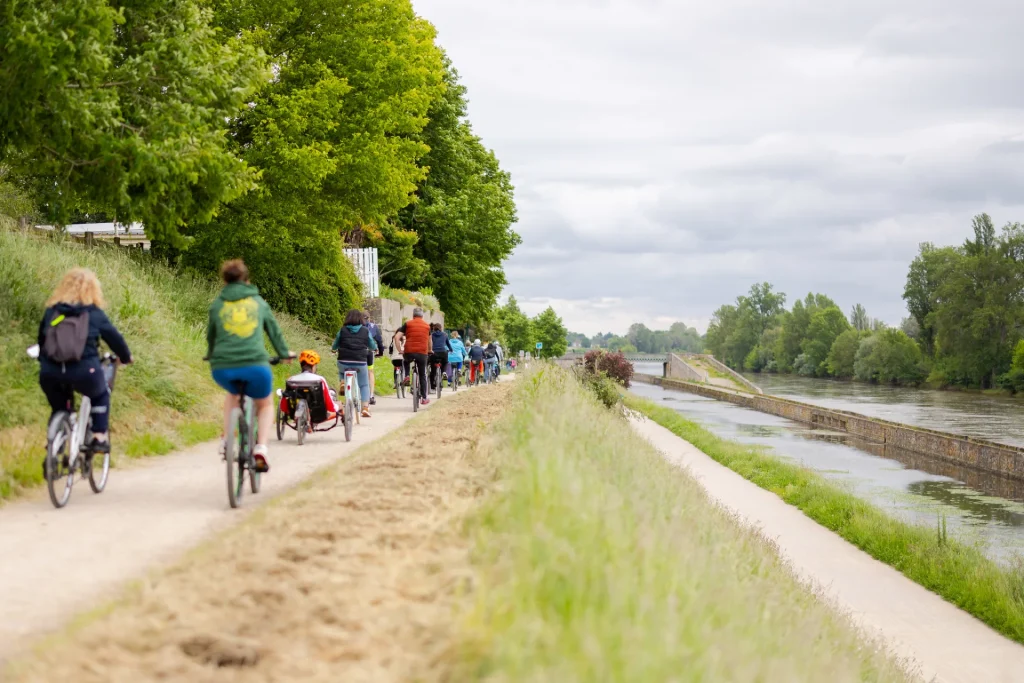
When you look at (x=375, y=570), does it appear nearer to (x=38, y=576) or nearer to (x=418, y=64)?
(x=38, y=576)

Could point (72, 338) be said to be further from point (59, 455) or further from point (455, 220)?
point (455, 220)

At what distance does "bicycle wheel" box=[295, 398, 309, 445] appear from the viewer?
1295cm

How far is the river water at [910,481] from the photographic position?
86.1 feet

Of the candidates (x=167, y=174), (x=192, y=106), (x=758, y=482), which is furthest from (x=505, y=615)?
(x=758, y=482)

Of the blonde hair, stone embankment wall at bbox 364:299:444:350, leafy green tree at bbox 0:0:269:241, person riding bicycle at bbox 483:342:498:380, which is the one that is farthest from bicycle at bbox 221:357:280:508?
person riding bicycle at bbox 483:342:498:380

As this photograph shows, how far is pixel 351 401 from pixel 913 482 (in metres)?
27.4

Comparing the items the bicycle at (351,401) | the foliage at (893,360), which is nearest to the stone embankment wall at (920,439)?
the bicycle at (351,401)

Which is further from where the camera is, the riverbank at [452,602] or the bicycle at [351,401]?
the bicycle at [351,401]

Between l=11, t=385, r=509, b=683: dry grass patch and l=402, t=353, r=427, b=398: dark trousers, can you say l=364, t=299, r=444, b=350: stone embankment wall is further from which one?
l=11, t=385, r=509, b=683: dry grass patch

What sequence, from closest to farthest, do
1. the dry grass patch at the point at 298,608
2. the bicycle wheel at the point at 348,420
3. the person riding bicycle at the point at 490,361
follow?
1. the dry grass patch at the point at 298,608
2. the bicycle wheel at the point at 348,420
3. the person riding bicycle at the point at 490,361

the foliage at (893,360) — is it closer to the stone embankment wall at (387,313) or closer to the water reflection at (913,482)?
the water reflection at (913,482)

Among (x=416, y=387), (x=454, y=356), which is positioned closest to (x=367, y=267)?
(x=454, y=356)

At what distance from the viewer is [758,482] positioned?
29797 mm

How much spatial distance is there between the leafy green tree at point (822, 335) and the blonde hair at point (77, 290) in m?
159
